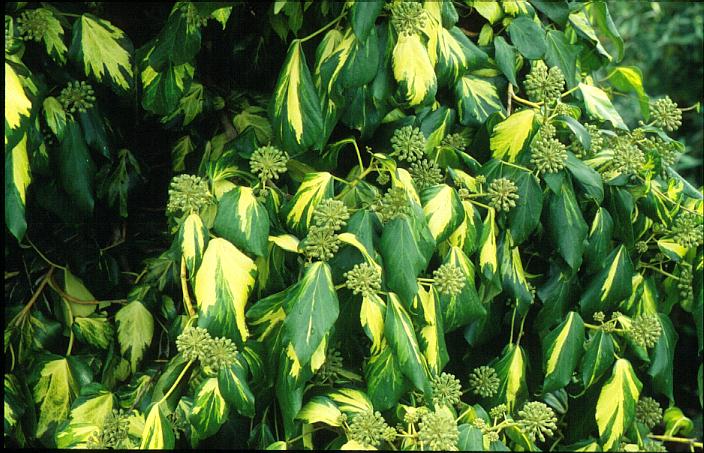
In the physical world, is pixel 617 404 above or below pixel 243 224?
below

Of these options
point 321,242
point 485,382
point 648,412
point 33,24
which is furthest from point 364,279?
point 648,412

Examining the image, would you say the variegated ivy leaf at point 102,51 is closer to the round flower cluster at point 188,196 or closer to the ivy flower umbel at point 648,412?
the round flower cluster at point 188,196

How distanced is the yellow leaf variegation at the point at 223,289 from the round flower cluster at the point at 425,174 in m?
0.36

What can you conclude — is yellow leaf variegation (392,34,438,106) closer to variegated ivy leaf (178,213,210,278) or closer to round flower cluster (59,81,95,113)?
variegated ivy leaf (178,213,210,278)

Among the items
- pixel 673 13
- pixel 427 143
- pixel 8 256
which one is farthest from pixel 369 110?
pixel 673 13

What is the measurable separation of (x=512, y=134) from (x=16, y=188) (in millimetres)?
800

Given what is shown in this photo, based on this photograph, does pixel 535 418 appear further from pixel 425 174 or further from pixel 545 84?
pixel 545 84

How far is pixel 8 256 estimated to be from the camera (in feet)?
4.97

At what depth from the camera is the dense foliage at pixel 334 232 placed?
114 centimetres

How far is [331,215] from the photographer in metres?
1.15

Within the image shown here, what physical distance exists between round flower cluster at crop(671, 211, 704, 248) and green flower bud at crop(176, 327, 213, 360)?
0.91 metres

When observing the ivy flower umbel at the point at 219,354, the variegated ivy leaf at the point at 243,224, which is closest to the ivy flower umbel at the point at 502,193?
the variegated ivy leaf at the point at 243,224

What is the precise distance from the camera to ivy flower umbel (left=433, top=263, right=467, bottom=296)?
1.22 m

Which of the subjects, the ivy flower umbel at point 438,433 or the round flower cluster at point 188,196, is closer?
the ivy flower umbel at point 438,433
